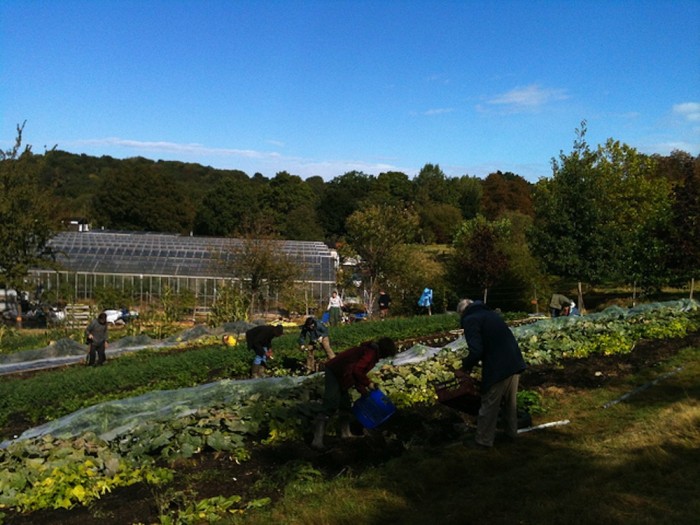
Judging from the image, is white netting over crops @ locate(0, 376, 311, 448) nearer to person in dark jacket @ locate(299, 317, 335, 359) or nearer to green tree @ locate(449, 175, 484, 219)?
person in dark jacket @ locate(299, 317, 335, 359)

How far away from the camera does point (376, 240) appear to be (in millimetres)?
28812

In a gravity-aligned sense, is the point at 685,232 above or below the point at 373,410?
above

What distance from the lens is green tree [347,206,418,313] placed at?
94.2 feet

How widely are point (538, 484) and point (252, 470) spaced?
8.66 ft

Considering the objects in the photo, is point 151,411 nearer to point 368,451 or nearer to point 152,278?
point 368,451

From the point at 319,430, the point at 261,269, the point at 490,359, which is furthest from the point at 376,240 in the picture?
the point at 490,359

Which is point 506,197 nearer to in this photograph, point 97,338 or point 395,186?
point 395,186

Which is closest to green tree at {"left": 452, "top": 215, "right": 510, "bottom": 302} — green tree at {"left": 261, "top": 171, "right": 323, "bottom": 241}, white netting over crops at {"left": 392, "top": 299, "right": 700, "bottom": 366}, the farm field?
white netting over crops at {"left": 392, "top": 299, "right": 700, "bottom": 366}

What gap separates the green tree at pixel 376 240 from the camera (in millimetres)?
28703

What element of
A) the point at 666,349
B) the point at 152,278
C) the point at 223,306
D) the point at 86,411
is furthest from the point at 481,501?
the point at 152,278

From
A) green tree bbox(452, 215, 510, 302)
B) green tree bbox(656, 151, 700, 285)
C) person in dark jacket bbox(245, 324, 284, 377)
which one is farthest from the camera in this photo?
green tree bbox(452, 215, 510, 302)

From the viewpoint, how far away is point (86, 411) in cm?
867

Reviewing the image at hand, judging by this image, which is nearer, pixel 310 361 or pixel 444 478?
pixel 444 478

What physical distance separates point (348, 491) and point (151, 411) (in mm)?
3794
